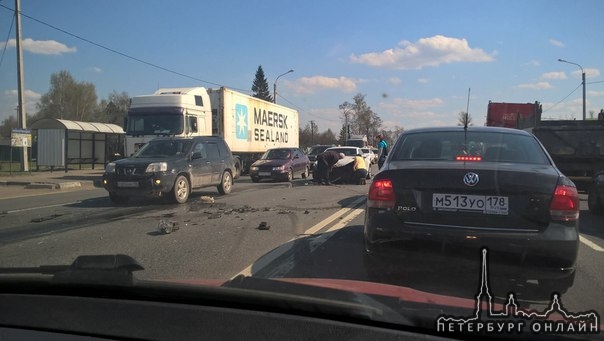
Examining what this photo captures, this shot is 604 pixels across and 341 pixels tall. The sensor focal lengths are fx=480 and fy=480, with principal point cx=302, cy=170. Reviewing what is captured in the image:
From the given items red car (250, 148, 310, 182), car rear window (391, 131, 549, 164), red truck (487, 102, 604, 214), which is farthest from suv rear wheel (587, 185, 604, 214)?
red car (250, 148, 310, 182)

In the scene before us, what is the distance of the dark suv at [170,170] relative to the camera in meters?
11.3

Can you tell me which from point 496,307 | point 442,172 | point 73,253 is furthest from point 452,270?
point 73,253

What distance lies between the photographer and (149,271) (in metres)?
5.23

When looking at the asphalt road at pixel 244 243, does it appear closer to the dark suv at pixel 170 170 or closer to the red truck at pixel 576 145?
the dark suv at pixel 170 170

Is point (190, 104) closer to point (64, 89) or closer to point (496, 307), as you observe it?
point (496, 307)

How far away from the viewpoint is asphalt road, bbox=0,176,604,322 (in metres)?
4.36

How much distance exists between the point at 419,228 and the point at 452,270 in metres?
0.55

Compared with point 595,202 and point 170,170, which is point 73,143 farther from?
point 595,202

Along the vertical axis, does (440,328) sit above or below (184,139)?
below

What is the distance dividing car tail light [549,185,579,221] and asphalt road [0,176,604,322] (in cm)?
66

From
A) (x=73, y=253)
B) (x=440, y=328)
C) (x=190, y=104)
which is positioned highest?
(x=190, y=104)

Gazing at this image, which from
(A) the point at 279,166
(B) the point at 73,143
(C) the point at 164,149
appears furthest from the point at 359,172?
(B) the point at 73,143

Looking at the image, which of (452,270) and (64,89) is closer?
(452,270)

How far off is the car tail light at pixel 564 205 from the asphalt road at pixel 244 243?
0.66m
